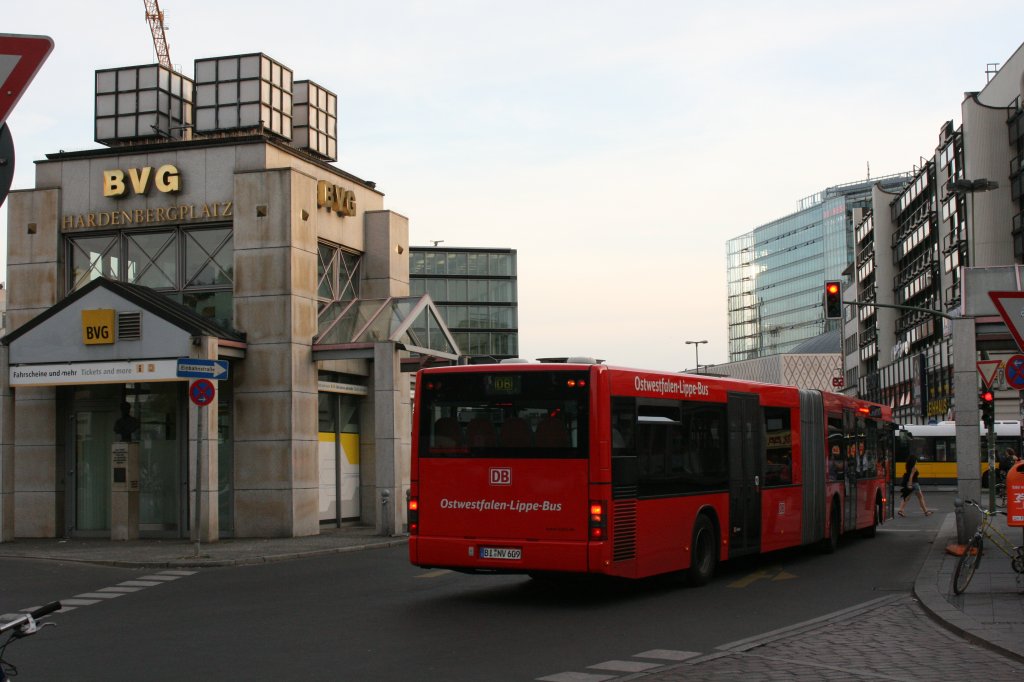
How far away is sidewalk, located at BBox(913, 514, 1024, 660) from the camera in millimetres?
11297

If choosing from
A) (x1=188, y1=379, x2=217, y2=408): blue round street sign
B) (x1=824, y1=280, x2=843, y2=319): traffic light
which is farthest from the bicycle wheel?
(x1=824, y1=280, x2=843, y2=319): traffic light

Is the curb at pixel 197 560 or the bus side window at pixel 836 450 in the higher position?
the bus side window at pixel 836 450

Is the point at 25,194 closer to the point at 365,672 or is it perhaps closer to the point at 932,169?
the point at 365,672

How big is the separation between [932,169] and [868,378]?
87.1ft

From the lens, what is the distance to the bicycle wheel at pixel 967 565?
14438 millimetres

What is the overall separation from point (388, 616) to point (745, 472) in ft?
22.3

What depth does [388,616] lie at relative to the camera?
13.5m

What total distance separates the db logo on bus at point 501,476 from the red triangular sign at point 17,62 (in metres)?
10.7

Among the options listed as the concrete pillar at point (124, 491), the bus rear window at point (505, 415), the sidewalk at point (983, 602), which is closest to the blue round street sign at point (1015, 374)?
the sidewalk at point (983, 602)

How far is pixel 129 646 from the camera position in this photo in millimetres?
11664

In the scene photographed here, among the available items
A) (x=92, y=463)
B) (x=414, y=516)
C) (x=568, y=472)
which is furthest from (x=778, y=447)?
(x=92, y=463)

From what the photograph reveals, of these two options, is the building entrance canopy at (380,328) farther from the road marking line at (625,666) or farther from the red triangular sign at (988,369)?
the road marking line at (625,666)

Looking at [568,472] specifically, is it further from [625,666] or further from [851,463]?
[851,463]

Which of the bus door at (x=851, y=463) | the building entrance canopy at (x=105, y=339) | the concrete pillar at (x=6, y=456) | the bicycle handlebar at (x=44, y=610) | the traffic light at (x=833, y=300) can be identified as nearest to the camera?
the bicycle handlebar at (x=44, y=610)
